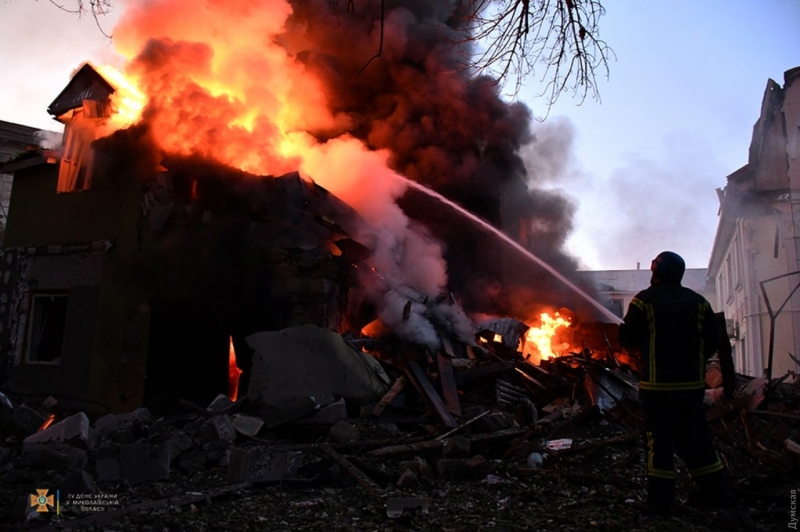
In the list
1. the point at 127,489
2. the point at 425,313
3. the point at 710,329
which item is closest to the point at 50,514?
the point at 127,489

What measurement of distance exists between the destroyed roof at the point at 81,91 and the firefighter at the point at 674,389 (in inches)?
437

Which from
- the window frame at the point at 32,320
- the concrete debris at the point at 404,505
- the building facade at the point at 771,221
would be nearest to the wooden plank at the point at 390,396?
the concrete debris at the point at 404,505

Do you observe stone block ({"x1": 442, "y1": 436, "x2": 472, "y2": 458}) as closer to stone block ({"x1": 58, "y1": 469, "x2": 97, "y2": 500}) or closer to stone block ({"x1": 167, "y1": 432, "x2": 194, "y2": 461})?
stone block ({"x1": 167, "y1": 432, "x2": 194, "y2": 461})

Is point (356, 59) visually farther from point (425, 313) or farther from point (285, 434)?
point (285, 434)

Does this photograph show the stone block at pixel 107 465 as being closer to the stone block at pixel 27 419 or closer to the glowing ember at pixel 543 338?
the stone block at pixel 27 419

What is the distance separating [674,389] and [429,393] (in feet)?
12.0

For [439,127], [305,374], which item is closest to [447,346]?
[305,374]

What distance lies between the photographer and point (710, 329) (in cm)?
397

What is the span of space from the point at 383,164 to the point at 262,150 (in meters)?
3.98

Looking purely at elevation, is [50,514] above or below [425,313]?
below

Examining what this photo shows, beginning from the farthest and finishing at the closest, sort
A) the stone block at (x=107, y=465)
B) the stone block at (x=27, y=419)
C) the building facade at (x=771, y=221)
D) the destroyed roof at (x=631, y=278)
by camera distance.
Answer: the destroyed roof at (x=631, y=278) < the building facade at (x=771, y=221) < the stone block at (x=27, y=419) < the stone block at (x=107, y=465)

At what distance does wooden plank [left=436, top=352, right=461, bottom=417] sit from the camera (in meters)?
6.90

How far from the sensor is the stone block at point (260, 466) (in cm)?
470

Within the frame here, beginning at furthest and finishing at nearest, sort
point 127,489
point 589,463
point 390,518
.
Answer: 1. point 589,463
2. point 127,489
3. point 390,518
